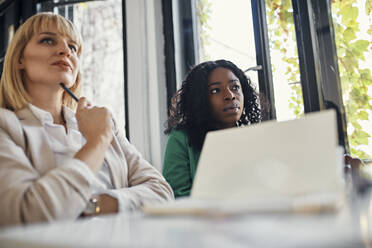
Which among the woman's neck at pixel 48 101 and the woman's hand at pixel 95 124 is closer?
the woman's hand at pixel 95 124

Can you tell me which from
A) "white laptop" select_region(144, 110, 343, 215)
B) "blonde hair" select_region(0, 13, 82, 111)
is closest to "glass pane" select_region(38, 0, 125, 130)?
"blonde hair" select_region(0, 13, 82, 111)

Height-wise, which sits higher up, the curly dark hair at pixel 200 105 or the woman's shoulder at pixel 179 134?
the curly dark hair at pixel 200 105

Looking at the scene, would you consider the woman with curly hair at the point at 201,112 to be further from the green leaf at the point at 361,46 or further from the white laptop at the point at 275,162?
the white laptop at the point at 275,162

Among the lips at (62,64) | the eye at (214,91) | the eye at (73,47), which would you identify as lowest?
the eye at (214,91)

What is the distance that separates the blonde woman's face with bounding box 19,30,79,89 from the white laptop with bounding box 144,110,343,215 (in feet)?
2.17

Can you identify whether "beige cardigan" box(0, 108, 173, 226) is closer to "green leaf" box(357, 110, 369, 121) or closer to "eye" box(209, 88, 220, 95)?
"eye" box(209, 88, 220, 95)

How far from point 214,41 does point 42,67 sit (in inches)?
42.0

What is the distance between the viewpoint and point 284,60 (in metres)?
1.62

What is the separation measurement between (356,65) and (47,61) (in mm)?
1203

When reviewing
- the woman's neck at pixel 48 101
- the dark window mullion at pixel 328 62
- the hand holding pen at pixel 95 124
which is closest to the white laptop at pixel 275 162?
the hand holding pen at pixel 95 124

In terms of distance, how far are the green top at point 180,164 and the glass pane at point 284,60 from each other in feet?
1.70

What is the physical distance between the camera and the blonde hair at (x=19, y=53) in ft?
3.29

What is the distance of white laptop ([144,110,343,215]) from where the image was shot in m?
0.46

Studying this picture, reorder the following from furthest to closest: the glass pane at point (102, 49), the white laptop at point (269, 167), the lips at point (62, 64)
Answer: the glass pane at point (102, 49), the lips at point (62, 64), the white laptop at point (269, 167)
